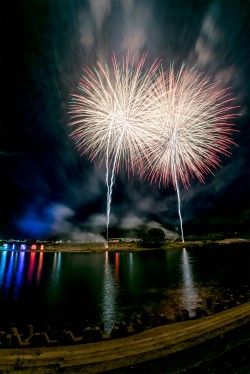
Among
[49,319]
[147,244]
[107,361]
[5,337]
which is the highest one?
[147,244]

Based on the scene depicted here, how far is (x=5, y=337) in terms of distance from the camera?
7.90 metres

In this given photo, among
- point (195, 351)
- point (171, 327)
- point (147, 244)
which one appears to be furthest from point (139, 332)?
point (147, 244)

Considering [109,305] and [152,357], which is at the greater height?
[152,357]

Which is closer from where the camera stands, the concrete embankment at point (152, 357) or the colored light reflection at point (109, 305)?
the concrete embankment at point (152, 357)

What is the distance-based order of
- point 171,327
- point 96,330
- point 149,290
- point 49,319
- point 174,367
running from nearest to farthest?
point 174,367 < point 96,330 < point 171,327 < point 49,319 < point 149,290

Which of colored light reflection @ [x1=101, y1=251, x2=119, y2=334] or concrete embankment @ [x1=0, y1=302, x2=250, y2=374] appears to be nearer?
concrete embankment @ [x1=0, y1=302, x2=250, y2=374]

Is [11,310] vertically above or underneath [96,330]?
underneath

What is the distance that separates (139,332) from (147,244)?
4619 inches

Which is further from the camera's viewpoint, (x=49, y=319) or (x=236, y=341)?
(x=49, y=319)

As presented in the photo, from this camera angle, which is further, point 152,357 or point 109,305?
point 109,305

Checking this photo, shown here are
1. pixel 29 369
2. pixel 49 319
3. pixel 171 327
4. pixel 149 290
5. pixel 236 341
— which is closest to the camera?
pixel 29 369

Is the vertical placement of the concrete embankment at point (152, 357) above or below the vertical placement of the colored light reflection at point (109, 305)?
above

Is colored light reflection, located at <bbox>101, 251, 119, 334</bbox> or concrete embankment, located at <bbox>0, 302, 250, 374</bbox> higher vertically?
concrete embankment, located at <bbox>0, 302, 250, 374</bbox>

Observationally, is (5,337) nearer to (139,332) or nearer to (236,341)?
(139,332)
